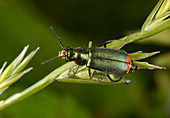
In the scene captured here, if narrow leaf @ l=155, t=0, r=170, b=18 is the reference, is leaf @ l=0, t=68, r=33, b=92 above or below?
below

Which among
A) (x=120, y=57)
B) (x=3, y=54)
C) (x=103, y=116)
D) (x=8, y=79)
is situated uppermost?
(x=3, y=54)

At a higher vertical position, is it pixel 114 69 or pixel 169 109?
pixel 114 69

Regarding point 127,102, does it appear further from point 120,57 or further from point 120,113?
point 120,57

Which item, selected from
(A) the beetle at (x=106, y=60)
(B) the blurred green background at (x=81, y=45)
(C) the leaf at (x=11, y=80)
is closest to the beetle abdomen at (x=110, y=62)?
(A) the beetle at (x=106, y=60)

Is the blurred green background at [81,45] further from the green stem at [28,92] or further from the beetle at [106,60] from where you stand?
the green stem at [28,92]

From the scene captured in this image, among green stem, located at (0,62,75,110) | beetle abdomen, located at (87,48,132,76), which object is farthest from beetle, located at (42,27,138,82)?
green stem, located at (0,62,75,110)

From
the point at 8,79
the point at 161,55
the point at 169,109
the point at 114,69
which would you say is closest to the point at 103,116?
the point at 169,109

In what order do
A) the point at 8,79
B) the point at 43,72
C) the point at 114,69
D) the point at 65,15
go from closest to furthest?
the point at 8,79, the point at 114,69, the point at 43,72, the point at 65,15

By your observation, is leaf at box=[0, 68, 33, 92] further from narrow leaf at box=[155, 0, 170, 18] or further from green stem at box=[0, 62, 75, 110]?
narrow leaf at box=[155, 0, 170, 18]
